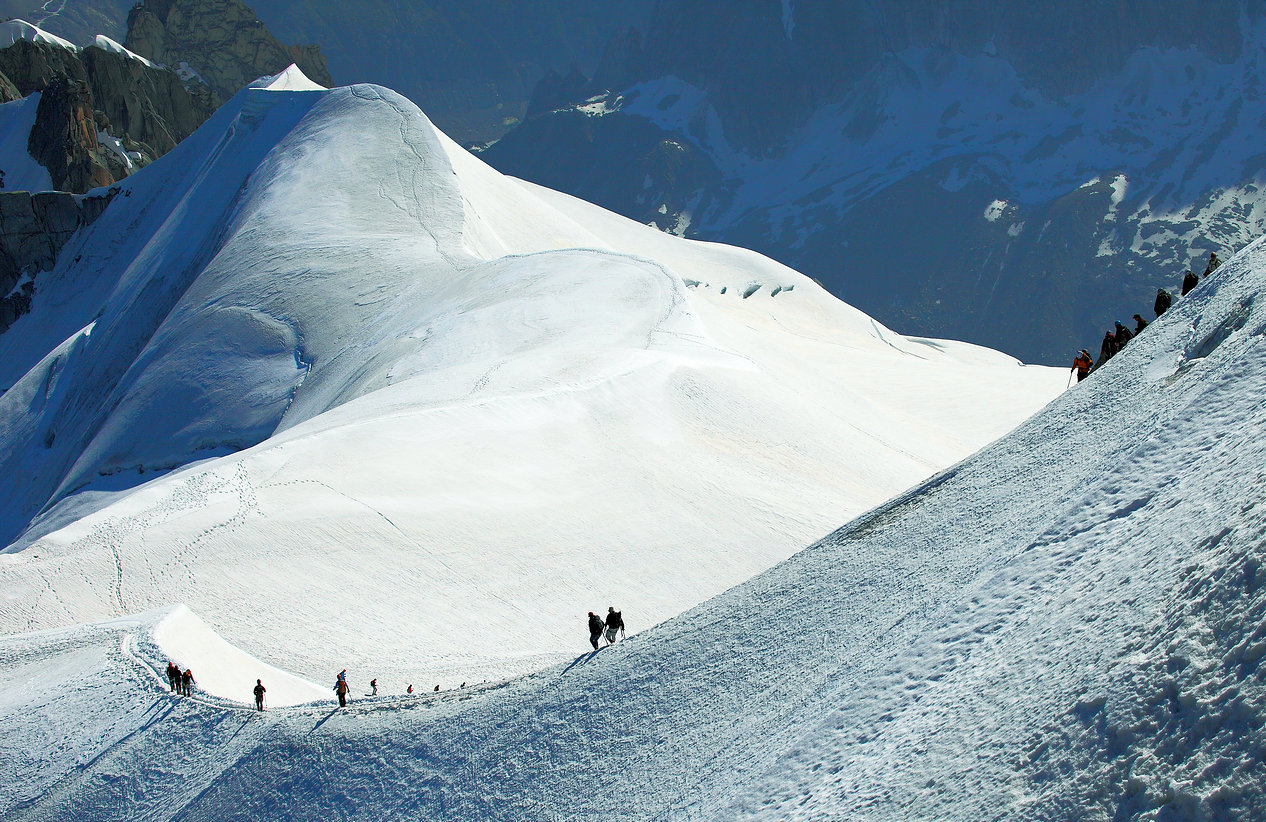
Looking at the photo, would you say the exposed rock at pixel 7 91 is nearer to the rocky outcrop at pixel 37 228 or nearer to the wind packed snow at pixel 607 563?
the rocky outcrop at pixel 37 228

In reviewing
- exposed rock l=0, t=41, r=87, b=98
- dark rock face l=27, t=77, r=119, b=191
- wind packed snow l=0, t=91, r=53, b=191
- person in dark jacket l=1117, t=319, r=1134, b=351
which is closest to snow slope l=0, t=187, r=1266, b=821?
person in dark jacket l=1117, t=319, r=1134, b=351

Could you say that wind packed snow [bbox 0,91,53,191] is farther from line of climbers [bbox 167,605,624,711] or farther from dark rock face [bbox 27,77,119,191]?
line of climbers [bbox 167,605,624,711]

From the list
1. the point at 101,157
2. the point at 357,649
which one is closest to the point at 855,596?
the point at 357,649

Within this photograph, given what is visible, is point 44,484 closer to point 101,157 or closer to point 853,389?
point 853,389

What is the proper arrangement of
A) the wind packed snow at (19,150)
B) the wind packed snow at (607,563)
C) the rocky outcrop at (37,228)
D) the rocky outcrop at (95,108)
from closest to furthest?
the wind packed snow at (607,563), the rocky outcrop at (37,228), the wind packed snow at (19,150), the rocky outcrop at (95,108)

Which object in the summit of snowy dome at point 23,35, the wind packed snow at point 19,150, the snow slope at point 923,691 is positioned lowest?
the snow slope at point 923,691

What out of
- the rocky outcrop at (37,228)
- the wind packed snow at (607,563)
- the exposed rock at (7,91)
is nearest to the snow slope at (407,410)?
the wind packed snow at (607,563)

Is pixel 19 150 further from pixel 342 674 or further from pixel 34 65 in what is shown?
pixel 342 674
